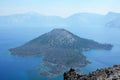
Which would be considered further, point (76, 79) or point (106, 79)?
point (76, 79)

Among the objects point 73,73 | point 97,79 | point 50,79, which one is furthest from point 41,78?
point 97,79

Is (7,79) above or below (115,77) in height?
above

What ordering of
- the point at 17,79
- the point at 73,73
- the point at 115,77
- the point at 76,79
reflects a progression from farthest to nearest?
the point at 17,79 → the point at 73,73 → the point at 76,79 → the point at 115,77

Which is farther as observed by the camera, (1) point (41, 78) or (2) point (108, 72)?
(1) point (41, 78)

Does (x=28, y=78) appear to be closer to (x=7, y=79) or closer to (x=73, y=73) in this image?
(x=7, y=79)

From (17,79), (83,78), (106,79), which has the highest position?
(17,79)

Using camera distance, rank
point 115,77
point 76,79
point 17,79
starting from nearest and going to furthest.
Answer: point 115,77
point 76,79
point 17,79

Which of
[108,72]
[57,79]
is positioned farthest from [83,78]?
[57,79]

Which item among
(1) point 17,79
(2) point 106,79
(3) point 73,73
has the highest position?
(1) point 17,79

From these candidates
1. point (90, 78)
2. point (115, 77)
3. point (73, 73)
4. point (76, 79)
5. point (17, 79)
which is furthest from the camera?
point (17, 79)

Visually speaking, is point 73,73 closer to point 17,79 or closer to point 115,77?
point 115,77
